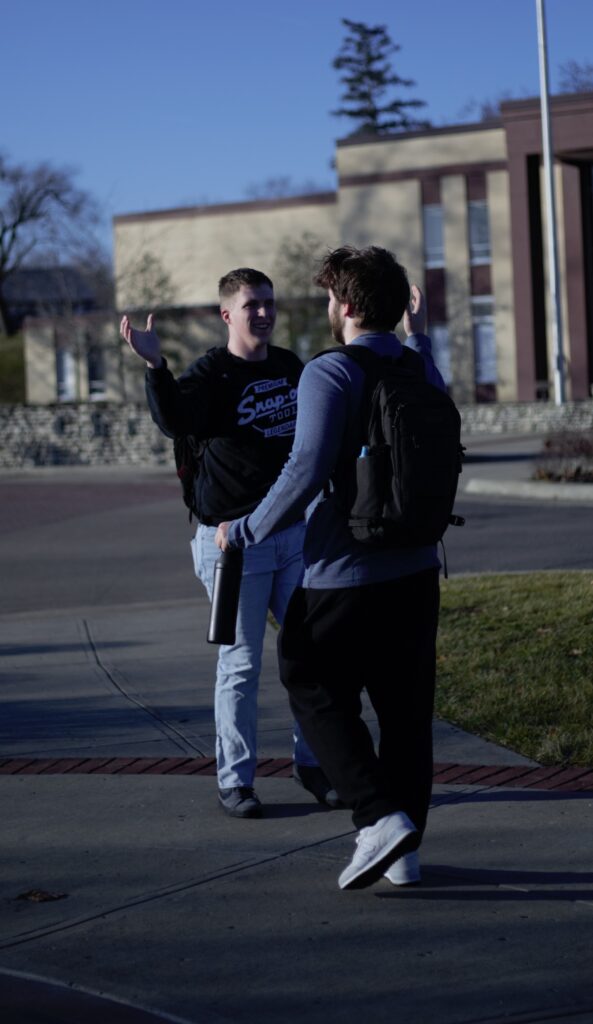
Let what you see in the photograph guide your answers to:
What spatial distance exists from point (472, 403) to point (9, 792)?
42.1 m

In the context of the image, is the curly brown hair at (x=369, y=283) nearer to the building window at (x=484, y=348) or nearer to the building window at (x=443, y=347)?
the building window at (x=484, y=348)

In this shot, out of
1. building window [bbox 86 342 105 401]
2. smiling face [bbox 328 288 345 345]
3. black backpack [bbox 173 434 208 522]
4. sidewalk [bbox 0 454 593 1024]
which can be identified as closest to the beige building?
building window [bbox 86 342 105 401]

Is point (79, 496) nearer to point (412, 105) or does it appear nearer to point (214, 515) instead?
point (214, 515)

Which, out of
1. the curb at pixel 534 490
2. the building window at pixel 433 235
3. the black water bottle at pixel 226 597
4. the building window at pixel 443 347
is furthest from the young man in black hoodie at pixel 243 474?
the building window at pixel 433 235

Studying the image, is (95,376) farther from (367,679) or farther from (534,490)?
(367,679)

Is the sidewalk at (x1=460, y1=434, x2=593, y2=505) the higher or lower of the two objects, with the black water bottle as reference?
lower

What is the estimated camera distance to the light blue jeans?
5.64 meters

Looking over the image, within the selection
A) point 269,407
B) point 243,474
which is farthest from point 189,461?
point 269,407

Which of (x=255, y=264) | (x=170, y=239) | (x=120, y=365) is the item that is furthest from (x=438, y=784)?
(x=170, y=239)

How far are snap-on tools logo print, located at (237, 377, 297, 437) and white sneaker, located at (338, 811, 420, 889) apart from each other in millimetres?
1716

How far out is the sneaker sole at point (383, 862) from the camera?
455 centimetres

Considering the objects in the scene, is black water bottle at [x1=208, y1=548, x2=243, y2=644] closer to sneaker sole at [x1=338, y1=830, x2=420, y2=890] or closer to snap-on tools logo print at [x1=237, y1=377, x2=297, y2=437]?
snap-on tools logo print at [x1=237, y1=377, x2=297, y2=437]

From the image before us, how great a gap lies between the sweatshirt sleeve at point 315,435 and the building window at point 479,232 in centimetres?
4421

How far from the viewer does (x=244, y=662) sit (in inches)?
222
